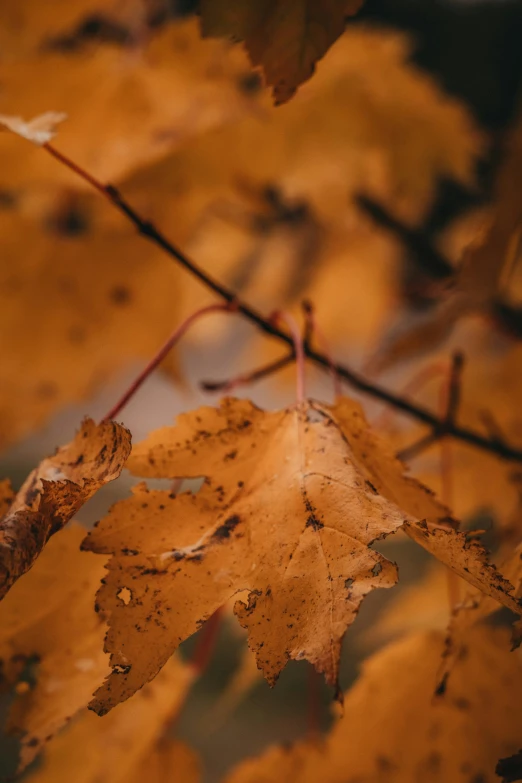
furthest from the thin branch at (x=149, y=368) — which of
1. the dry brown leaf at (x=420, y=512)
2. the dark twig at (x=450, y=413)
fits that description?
the dark twig at (x=450, y=413)

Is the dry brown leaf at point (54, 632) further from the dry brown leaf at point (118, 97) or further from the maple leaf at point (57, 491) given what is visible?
the dry brown leaf at point (118, 97)

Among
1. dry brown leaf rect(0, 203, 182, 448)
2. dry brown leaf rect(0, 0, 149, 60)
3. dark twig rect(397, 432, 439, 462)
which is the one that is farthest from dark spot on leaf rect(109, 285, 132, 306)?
dark twig rect(397, 432, 439, 462)

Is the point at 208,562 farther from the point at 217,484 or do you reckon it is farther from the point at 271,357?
the point at 271,357

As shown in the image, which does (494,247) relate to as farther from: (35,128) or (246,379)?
(35,128)

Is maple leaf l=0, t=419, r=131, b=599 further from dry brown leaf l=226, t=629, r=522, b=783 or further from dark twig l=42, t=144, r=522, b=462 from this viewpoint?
dry brown leaf l=226, t=629, r=522, b=783

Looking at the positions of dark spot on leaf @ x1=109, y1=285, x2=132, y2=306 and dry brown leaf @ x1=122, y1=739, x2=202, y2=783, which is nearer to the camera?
dry brown leaf @ x1=122, y1=739, x2=202, y2=783

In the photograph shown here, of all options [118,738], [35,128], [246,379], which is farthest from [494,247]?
[118,738]
